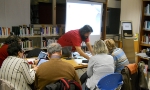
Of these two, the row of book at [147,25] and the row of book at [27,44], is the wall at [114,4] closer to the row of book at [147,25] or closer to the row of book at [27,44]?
the row of book at [147,25]

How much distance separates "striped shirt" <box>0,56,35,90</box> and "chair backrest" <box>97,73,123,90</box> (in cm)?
89

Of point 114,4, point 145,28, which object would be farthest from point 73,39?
point 114,4

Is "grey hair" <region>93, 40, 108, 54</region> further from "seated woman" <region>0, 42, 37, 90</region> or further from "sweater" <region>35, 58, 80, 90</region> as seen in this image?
"seated woman" <region>0, 42, 37, 90</region>

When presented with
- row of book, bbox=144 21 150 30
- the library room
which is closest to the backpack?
the library room

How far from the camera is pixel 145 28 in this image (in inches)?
229

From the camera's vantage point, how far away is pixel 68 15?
5324mm

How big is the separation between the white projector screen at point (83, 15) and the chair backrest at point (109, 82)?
3.06 meters

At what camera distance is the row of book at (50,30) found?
5.43 m

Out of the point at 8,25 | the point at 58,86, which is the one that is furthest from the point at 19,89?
the point at 8,25

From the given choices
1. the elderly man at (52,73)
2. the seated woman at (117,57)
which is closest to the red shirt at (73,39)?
the seated woman at (117,57)

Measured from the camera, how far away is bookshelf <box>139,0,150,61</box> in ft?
18.9

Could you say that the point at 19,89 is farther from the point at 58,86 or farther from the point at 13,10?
the point at 13,10

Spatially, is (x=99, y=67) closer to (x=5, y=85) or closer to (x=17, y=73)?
(x=17, y=73)

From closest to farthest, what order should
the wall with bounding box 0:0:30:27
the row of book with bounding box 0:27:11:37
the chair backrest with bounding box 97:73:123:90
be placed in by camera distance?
the chair backrest with bounding box 97:73:123:90 → the row of book with bounding box 0:27:11:37 → the wall with bounding box 0:0:30:27
